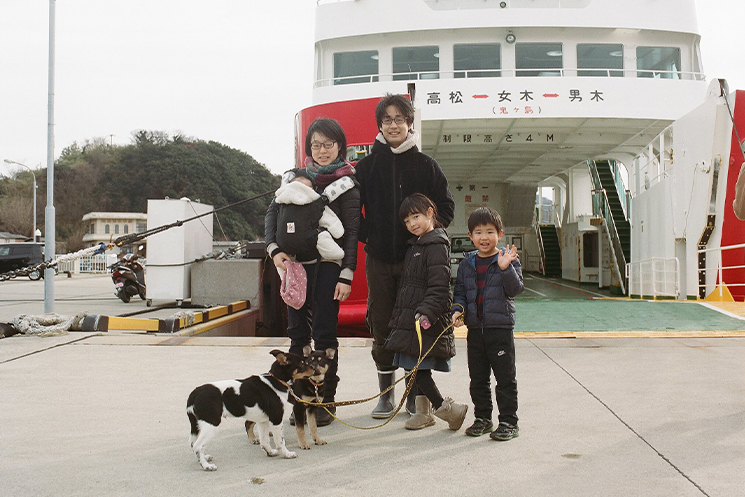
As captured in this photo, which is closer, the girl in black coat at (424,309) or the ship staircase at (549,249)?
the girl in black coat at (424,309)

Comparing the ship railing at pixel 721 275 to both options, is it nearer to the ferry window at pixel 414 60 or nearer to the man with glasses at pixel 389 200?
the man with glasses at pixel 389 200

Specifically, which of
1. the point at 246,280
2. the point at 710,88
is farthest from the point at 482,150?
the point at 246,280

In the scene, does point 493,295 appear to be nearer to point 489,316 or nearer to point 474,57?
point 489,316

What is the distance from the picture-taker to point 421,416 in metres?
3.32

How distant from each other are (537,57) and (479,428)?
12.5 m

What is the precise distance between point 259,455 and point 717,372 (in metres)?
3.40

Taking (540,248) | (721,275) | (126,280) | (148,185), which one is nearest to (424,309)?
(721,275)

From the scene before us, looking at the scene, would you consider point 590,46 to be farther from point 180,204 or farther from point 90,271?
point 90,271

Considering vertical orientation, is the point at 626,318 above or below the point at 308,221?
below

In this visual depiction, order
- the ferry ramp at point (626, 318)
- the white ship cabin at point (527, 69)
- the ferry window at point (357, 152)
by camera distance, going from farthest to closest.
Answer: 1. the white ship cabin at point (527, 69)
2. the ferry window at point (357, 152)
3. the ferry ramp at point (626, 318)

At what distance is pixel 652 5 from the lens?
13.7 m

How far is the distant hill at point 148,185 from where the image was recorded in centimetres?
6159

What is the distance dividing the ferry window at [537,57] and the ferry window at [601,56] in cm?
48

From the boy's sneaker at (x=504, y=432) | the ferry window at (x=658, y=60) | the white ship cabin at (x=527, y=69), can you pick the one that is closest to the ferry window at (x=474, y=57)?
the white ship cabin at (x=527, y=69)
